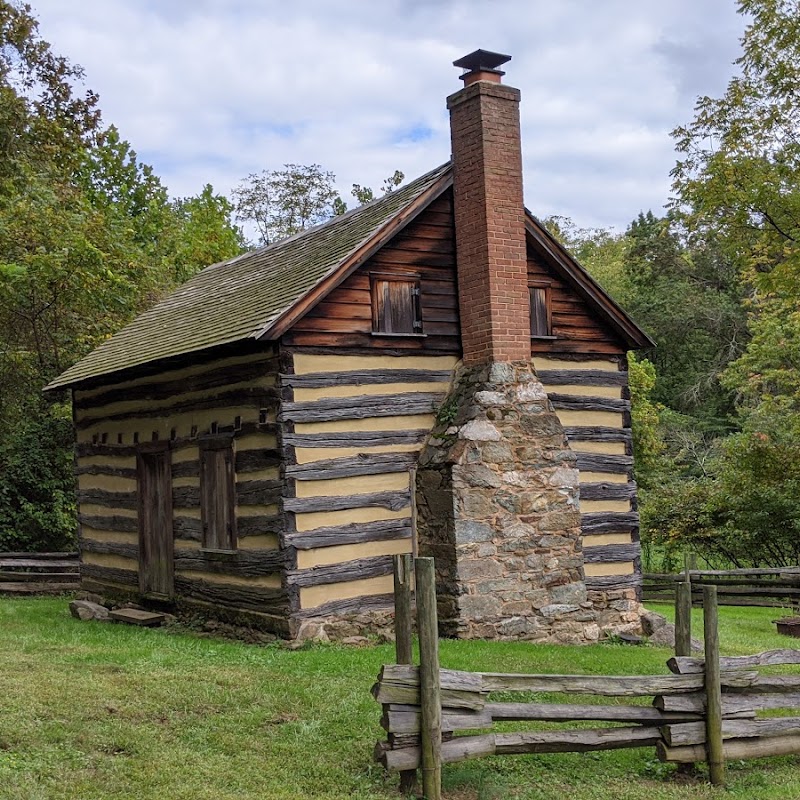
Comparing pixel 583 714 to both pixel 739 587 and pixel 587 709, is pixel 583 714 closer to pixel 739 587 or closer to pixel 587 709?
Result: pixel 587 709

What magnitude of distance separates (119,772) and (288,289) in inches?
288

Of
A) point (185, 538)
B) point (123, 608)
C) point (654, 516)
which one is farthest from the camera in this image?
point (654, 516)

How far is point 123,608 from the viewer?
50.9ft

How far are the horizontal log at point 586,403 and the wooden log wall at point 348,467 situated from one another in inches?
79.4

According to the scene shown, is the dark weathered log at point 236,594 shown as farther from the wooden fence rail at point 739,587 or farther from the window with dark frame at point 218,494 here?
the wooden fence rail at point 739,587

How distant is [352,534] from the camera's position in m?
12.5

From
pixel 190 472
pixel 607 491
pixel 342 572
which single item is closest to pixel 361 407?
pixel 342 572

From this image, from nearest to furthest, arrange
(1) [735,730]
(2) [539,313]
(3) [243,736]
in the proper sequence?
(1) [735,730]
(3) [243,736]
(2) [539,313]

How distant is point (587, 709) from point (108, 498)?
10.9 m

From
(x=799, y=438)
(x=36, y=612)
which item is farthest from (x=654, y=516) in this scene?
(x=36, y=612)

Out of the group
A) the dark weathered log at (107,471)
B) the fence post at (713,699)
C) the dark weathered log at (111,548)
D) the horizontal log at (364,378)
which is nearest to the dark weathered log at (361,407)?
the horizontal log at (364,378)

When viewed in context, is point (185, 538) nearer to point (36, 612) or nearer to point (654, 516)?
point (36, 612)

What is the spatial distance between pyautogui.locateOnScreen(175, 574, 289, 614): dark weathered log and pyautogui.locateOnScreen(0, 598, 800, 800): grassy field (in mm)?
813

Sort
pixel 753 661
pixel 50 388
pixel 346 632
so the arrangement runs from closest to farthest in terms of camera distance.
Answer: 1. pixel 753 661
2. pixel 346 632
3. pixel 50 388
